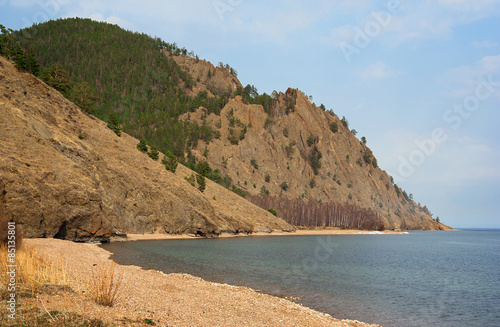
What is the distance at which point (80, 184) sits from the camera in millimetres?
45125

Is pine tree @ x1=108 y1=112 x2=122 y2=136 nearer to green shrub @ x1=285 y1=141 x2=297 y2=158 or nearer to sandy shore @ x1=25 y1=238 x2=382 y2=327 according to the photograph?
sandy shore @ x1=25 y1=238 x2=382 y2=327

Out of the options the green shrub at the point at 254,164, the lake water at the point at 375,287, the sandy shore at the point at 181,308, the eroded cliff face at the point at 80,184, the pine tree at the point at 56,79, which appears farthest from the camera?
the green shrub at the point at 254,164

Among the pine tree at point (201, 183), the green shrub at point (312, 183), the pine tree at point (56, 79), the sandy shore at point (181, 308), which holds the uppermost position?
the pine tree at point (56, 79)

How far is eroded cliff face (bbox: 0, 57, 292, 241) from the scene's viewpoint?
126 feet

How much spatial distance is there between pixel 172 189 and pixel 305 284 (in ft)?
189

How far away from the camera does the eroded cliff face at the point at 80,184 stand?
38531 millimetres

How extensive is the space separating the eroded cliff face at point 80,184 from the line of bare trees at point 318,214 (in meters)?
31.2

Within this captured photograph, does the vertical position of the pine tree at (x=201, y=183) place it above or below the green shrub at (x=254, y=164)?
below

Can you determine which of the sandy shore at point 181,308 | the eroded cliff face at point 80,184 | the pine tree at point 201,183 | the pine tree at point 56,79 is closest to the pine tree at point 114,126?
the eroded cliff face at point 80,184

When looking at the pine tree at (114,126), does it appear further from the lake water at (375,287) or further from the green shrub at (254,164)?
the green shrub at (254,164)

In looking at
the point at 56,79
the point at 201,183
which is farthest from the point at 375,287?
the point at 56,79

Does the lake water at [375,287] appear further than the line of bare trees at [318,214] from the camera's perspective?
No

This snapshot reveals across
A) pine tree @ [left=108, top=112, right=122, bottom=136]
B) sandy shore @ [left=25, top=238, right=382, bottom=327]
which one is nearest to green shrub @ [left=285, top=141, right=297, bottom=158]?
pine tree @ [left=108, top=112, right=122, bottom=136]

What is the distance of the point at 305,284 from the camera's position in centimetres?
2614
